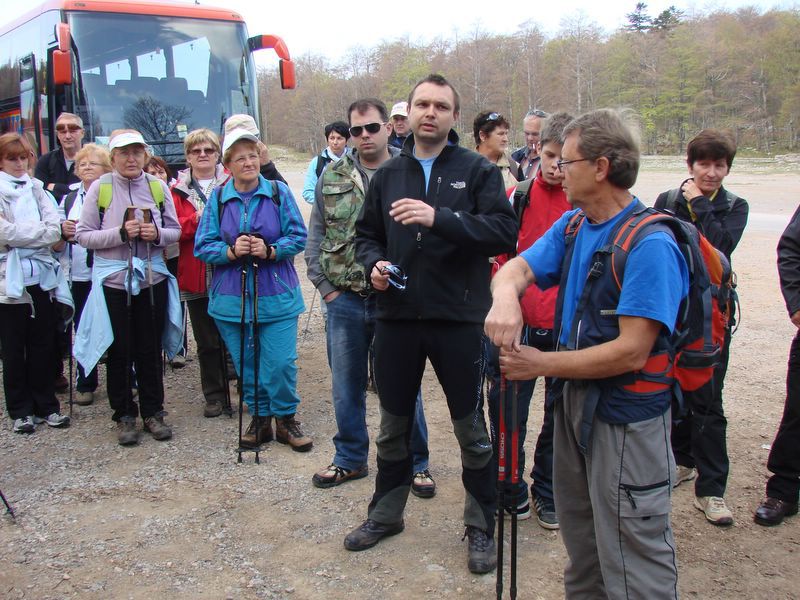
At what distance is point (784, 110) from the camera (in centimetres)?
4397

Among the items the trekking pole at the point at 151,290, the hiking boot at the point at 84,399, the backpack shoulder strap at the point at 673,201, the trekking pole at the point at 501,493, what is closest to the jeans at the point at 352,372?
the trekking pole at the point at 501,493

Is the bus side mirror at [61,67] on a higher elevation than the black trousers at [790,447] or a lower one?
higher

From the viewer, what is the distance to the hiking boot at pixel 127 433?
4805mm

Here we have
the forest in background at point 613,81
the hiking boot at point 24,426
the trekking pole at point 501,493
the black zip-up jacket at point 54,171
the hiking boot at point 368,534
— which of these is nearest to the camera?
the trekking pole at point 501,493

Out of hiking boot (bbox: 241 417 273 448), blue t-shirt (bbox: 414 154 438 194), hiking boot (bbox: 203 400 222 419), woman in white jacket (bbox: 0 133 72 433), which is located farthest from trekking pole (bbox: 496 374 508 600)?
woman in white jacket (bbox: 0 133 72 433)

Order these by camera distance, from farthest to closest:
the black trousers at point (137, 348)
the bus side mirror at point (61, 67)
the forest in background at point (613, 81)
Answer: the forest in background at point (613, 81)
the bus side mirror at point (61, 67)
the black trousers at point (137, 348)

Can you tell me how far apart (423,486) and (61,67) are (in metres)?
7.39

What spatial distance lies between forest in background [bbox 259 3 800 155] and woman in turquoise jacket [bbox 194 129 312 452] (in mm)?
39424

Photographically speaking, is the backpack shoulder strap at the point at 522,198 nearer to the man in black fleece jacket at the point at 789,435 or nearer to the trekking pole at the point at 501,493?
the trekking pole at the point at 501,493

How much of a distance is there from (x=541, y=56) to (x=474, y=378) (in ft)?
206

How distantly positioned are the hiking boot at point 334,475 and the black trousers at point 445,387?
784mm

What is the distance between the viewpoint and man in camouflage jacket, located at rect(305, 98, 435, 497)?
13.3ft

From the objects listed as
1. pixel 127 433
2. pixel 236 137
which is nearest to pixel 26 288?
pixel 127 433

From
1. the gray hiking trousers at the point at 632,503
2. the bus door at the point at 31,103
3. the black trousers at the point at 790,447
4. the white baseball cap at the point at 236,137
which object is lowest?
the black trousers at the point at 790,447
